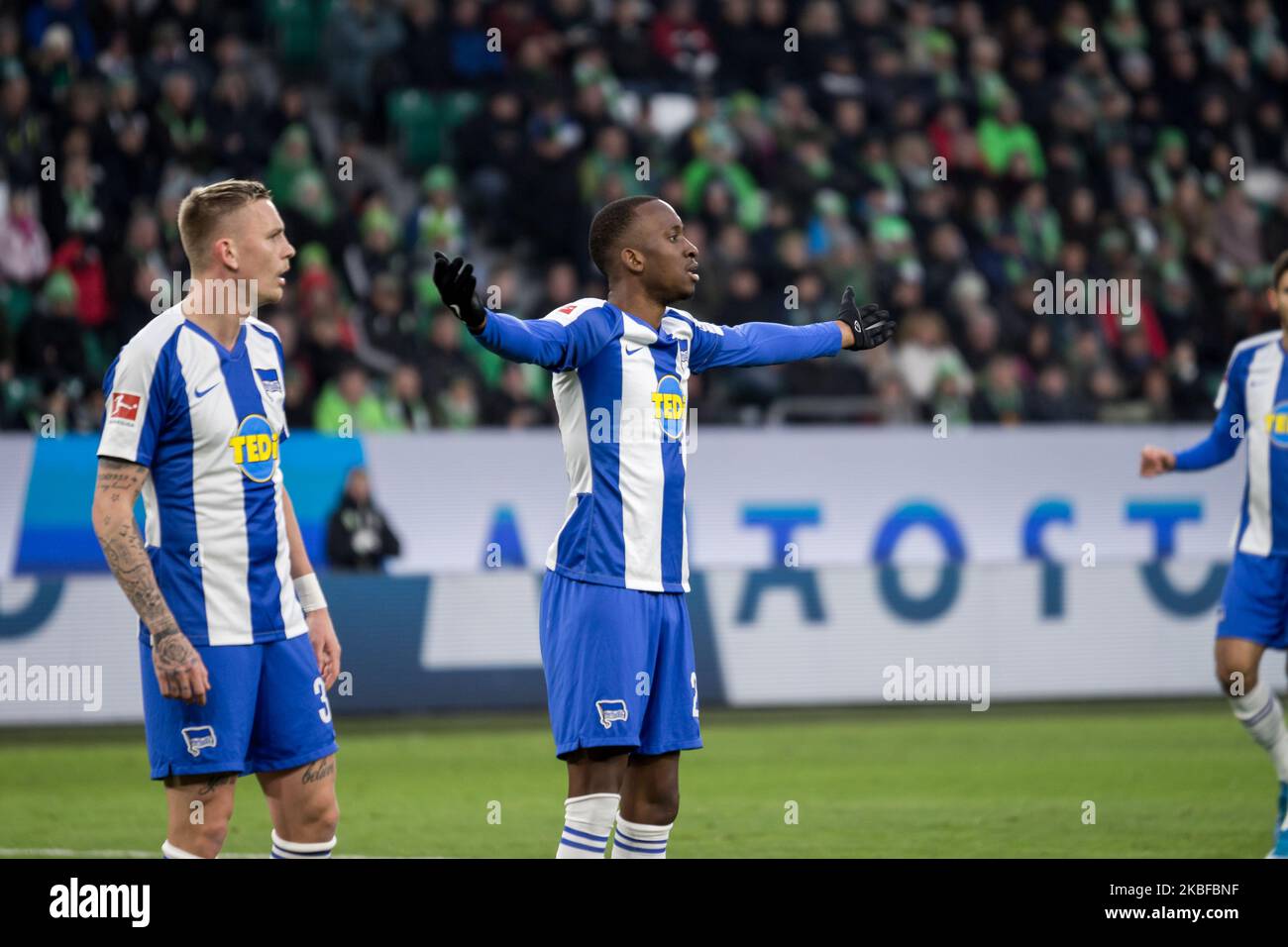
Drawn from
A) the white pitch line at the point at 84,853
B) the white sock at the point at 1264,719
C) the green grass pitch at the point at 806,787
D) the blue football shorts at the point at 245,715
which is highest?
the blue football shorts at the point at 245,715

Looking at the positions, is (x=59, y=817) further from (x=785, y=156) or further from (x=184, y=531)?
(x=785, y=156)

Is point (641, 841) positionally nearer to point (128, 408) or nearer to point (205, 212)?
point (128, 408)

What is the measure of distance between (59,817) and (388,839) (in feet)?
5.64

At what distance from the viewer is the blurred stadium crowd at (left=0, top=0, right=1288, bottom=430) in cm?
1358

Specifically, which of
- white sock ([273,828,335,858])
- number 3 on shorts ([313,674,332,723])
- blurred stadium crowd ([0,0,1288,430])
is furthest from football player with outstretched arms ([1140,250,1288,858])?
blurred stadium crowd ([0,0,1288,430])

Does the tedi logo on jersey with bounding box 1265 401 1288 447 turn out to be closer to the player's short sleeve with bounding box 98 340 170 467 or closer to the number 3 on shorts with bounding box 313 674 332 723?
the number 3 on shorts with bounding box 313 674 332 723

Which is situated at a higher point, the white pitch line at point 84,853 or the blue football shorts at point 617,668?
the blue football shorts at point 617,668

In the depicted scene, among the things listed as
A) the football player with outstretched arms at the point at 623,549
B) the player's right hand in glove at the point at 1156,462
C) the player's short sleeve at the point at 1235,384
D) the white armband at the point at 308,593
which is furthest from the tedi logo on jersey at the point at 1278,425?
the white armband at the point at 308,593

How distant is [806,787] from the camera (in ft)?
31.1

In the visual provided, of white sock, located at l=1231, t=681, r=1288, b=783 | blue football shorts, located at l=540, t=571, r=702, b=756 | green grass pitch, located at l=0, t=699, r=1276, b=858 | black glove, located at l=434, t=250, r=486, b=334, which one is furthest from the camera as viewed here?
green grass pitch, located at l=0, t=699, r=1276, b=858

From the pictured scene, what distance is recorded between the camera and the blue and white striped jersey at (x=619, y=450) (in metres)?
5.34

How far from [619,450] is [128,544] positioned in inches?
55.5

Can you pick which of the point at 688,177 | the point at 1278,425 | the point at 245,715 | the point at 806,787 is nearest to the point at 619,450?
the point at 245,715

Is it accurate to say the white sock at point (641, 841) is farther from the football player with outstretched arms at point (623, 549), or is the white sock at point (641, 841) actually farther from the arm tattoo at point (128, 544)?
the arm tattoo at point (128, 544)
